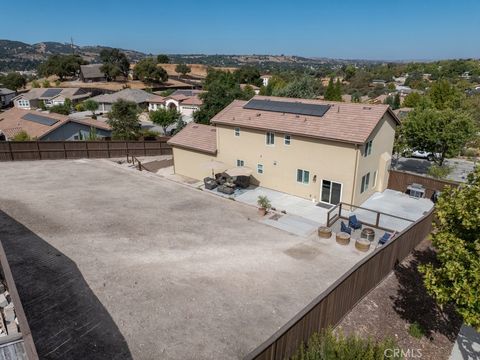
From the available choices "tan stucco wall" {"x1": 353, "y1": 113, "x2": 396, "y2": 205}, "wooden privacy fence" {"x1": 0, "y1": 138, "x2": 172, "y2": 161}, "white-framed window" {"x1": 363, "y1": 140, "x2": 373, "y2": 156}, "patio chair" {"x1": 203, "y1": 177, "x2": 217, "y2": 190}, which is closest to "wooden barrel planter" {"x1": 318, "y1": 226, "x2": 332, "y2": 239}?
"tan stucco wall" {"x1": 353, "y1": 113, "x2": 396, "y2": 205}

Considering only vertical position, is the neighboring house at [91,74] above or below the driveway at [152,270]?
above

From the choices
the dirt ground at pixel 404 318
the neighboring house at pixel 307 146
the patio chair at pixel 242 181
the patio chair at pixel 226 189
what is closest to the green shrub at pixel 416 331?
the dirt ground at pixel 404 318

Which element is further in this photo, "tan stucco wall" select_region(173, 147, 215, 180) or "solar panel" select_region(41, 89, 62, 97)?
"solar panel" select_region(41, 89, 62, 97)

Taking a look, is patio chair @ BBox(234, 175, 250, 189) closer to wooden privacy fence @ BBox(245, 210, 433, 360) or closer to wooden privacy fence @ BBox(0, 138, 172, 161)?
wooden privacy fence @ BBox(245, 210, 433, 360)

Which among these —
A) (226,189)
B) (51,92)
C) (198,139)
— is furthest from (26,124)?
(51,92)

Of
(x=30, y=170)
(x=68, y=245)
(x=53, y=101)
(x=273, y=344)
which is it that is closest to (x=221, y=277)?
(x=273, y=344)

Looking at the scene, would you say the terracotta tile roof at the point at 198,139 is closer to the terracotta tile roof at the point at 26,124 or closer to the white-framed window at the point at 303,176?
the white-framed window at the point at 303,176

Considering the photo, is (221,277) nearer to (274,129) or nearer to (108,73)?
(274,129)

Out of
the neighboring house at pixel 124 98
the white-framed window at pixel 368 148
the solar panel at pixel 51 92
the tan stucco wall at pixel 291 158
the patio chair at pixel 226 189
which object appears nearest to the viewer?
the white-framed window at pixel 368 148
